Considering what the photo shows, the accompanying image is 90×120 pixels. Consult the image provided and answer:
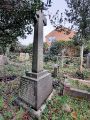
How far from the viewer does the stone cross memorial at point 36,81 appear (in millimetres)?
4203

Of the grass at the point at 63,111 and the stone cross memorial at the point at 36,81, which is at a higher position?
the stone cross memorial at the point at 36,81

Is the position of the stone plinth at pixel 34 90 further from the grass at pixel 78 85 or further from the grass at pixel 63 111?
the grass at pixel 78 85

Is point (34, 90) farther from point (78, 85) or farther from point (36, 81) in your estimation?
point (78, 85)

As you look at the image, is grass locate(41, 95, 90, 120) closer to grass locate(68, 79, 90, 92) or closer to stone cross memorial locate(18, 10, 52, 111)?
stone cross memorial locate(18, 10, 52, 111)

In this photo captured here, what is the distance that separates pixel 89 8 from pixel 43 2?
17.7ft

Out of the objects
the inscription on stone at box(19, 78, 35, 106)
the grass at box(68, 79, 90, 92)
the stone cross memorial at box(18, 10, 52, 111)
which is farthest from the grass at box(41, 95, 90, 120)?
the grass at box(68, 79, 90, 92)

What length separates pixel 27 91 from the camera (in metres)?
4.41

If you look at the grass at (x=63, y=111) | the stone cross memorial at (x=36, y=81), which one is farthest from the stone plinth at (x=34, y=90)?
the grass at (x=63, y=111)

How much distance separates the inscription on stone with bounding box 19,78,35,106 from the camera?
423 cm

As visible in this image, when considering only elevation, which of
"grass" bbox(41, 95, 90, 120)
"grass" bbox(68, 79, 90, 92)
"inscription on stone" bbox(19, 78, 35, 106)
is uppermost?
"inscription on stone" bbox(19, 78, 35, 106)

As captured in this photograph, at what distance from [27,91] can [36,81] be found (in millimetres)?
461

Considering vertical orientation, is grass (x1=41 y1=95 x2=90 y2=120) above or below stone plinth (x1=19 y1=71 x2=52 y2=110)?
below

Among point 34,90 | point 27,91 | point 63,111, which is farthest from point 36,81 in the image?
point 63,111

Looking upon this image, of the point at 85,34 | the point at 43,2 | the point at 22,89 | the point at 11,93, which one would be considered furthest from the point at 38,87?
the point at 85,34
